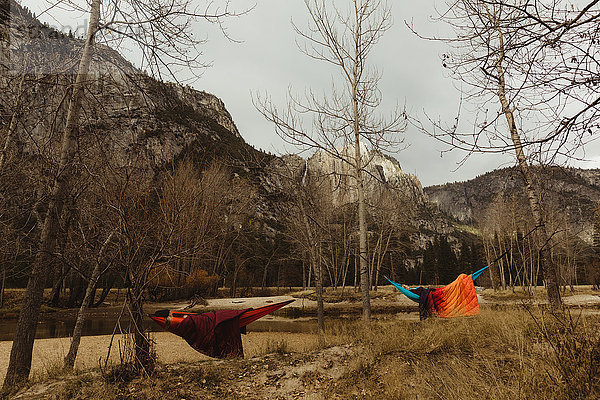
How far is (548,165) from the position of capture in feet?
7.76

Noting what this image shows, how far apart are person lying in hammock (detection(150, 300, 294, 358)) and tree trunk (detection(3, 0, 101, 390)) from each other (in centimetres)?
141

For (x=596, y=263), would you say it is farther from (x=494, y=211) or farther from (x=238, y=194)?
(x=238, y=194)

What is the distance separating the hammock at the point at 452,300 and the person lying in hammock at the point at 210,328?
15.6 feet

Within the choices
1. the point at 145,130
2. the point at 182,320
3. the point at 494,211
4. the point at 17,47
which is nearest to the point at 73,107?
the point at 145,130

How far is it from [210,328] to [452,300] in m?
5.87

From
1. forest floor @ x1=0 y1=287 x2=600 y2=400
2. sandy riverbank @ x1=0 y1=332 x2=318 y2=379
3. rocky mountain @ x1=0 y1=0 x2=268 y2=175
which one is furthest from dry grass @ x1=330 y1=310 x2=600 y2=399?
rocky mountain @ x1=0 y1=0 x2=268 y2=175

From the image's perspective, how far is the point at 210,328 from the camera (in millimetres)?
5113

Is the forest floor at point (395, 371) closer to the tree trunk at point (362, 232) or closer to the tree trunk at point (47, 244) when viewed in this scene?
the tree trunk at point (47, 244)

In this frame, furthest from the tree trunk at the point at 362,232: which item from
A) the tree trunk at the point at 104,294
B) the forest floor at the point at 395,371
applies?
the tree trunk at the point at 104,294

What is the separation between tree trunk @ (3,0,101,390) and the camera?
3.59 metres

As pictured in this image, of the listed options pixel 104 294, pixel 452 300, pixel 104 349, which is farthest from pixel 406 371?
pixel 104 294

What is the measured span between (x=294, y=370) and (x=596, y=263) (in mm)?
38359

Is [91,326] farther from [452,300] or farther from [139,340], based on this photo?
[452,300]

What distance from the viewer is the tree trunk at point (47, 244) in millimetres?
3590
